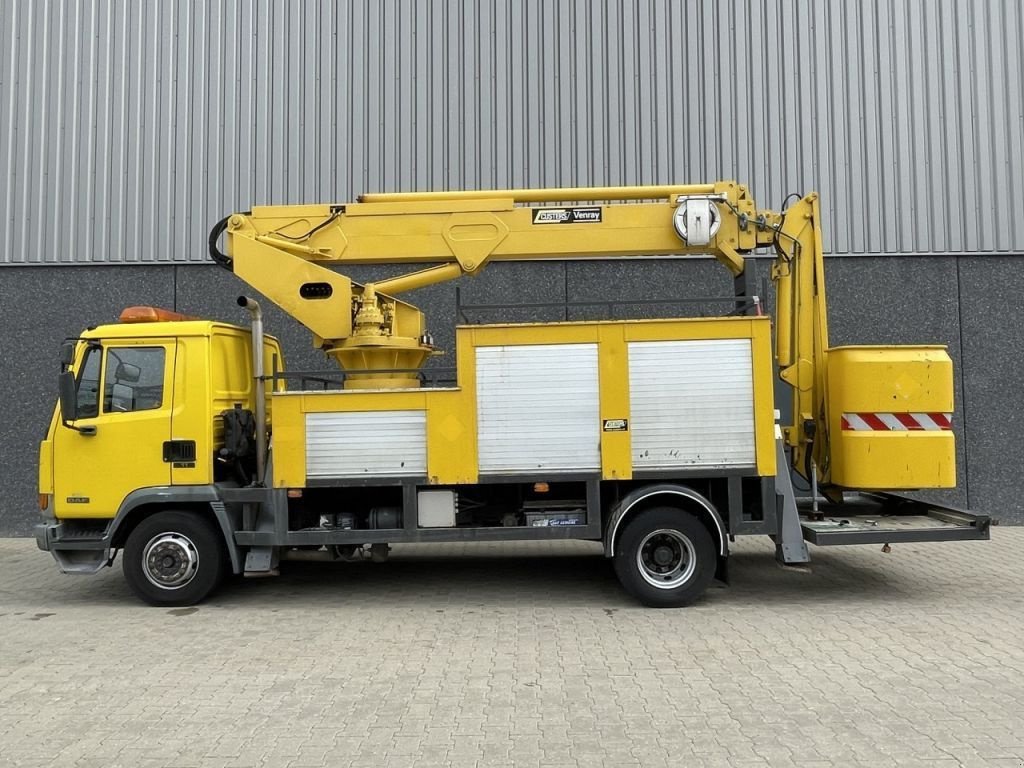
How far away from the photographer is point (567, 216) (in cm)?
677

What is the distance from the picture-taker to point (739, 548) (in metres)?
8.77

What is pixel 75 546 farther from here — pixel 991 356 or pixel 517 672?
pixel 991 356

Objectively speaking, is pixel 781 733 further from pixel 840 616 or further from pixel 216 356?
pixel 216 356

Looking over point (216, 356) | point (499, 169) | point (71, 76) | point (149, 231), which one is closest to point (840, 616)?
point (216, 356)

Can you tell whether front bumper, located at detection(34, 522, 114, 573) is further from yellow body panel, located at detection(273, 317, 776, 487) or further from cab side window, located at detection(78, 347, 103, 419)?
yellow body panel, located at detection(273, 317, 776, 487)

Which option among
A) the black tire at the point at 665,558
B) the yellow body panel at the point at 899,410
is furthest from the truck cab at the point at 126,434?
the yellow body panel at the point at 899,410

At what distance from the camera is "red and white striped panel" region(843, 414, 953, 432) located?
6246 millimetres

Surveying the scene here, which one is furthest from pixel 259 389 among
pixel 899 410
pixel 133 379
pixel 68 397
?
pixel 899 410

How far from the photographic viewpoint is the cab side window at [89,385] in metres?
6.29

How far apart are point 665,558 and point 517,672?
2.00m

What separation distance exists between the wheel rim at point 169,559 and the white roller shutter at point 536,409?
2.64 m

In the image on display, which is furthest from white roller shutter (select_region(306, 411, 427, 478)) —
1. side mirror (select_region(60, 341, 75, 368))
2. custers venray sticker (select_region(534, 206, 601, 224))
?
custers venray sticker (select_region(534, 206, 601, 224))

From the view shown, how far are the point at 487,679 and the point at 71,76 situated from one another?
34.3 feet

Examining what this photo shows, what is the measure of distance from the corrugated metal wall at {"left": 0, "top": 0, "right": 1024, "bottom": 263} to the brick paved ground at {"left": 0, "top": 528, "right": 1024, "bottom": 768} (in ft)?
17.5
